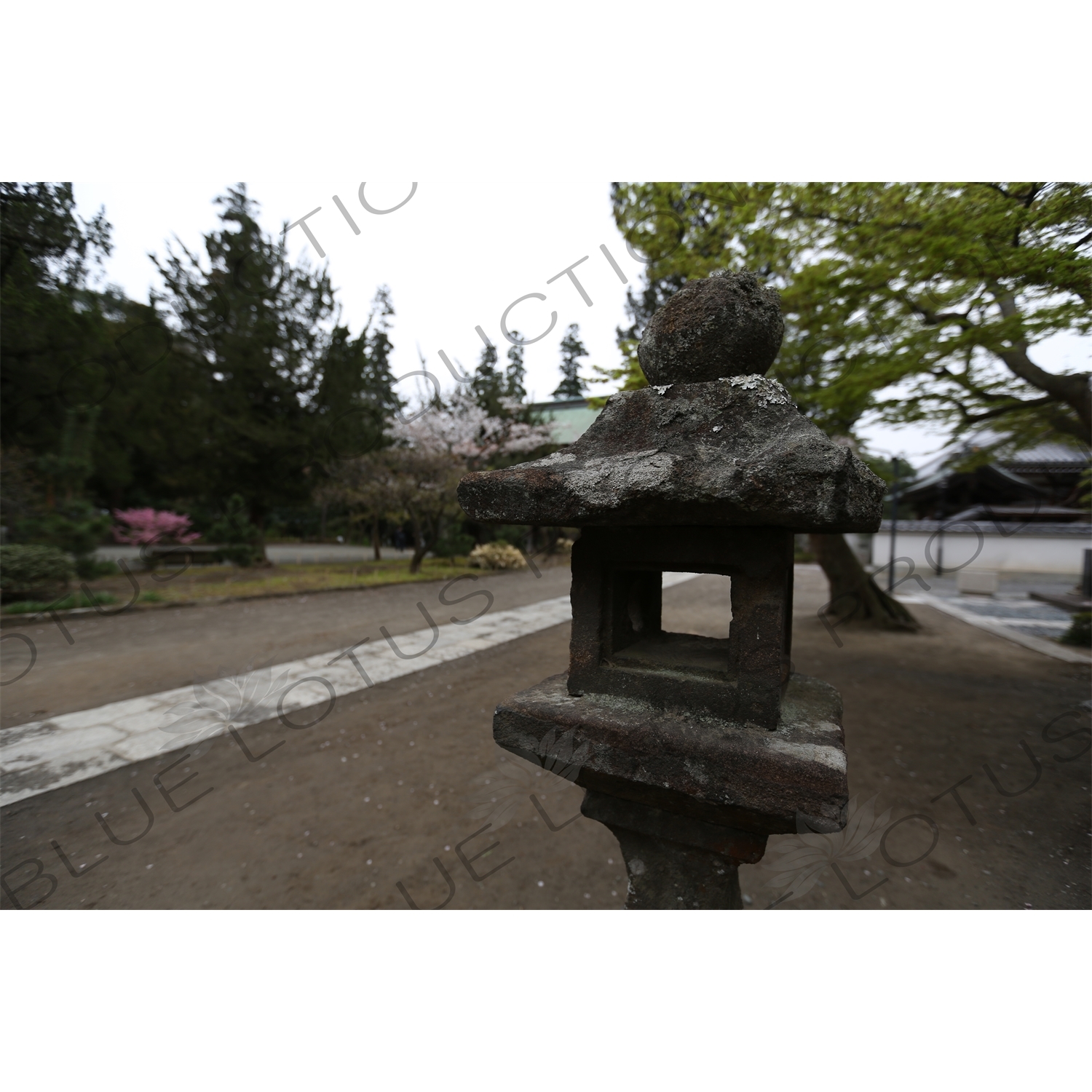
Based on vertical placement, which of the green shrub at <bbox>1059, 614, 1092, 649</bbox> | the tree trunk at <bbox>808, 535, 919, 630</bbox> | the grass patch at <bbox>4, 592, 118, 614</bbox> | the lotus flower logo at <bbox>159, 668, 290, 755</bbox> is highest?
the grass patch at <bbox>4, 592, 118, 614</bbox>

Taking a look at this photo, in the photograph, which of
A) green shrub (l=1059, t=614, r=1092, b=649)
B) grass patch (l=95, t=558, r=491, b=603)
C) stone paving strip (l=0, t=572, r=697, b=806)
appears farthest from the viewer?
grass patch (l=95, t=558, r=491, b=603)

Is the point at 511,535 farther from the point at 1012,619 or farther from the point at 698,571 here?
the point at 698,571

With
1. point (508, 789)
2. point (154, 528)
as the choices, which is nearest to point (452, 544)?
point (154, 528)

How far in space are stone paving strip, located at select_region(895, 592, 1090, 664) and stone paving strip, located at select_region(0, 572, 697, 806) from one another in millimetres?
7247

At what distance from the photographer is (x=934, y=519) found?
56.0ft

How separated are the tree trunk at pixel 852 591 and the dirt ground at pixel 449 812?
236 cm

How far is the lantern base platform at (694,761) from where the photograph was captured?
1.22m

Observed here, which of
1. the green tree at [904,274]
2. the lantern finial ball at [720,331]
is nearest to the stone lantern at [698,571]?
the lantern finial ball at [720,331]

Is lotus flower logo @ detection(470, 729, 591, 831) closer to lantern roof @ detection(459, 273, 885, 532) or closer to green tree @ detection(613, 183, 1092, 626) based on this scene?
lantern roof @ detection(459, 273, 885, 532)

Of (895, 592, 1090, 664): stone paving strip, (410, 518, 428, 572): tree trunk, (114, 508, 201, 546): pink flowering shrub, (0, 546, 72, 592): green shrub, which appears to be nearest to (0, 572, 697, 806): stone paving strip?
(0, 546, 72, 592): green shrub

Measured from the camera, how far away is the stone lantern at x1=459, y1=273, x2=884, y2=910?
44.1 inches

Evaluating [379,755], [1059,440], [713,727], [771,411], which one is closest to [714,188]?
[1059,440]

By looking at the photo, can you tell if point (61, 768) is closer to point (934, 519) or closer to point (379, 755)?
point (379, 755)

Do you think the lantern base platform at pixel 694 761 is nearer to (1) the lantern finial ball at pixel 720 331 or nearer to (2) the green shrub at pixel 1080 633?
(1) the lantern finial ball at pixel 720 331
